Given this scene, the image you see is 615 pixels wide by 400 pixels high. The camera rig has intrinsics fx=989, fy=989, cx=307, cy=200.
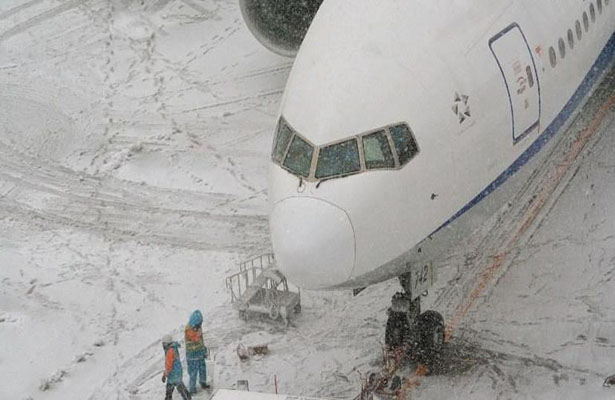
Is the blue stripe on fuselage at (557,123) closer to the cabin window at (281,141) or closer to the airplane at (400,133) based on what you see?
the airplane at (400,133)

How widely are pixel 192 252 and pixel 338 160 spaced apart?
21.7ft

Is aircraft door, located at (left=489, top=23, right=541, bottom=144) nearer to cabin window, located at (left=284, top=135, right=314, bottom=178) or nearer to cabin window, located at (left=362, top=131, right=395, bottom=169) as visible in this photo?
cabin window, located at (left=362, top=131, right=395, bottom=169)

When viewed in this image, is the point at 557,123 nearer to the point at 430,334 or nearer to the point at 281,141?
the point at 430,334

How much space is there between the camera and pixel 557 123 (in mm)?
12914

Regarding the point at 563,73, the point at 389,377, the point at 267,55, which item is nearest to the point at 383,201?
the point at 389,377

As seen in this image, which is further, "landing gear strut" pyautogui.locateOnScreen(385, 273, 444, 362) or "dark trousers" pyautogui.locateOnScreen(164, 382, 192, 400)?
"dark trousers" pyautogui.locateOnScreen(164, 382, 192, 400)

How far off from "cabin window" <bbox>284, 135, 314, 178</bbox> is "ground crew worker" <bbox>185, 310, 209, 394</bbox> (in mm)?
3031

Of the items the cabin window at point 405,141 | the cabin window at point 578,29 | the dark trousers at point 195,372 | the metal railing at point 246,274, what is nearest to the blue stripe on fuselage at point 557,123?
the cabin window at point 578,29

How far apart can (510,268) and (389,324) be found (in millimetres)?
3180

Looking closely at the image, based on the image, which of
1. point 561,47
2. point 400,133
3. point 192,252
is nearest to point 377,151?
point 400,133

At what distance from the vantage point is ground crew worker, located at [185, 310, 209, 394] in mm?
12922

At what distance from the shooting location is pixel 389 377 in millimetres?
12391

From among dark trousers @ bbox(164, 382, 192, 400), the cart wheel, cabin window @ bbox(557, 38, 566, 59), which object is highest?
cabin window @ bbox(557, 38, 566, 59)

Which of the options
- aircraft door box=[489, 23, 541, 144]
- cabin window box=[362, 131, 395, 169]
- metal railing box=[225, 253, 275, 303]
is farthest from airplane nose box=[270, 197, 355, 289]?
metal railing box=[225, 253, 275, 303]
